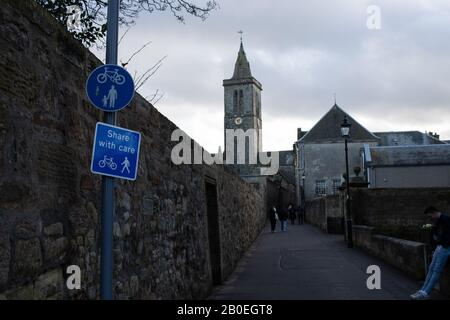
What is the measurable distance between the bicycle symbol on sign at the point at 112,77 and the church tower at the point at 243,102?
75639 millimetres

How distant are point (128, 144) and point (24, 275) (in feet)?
3.90

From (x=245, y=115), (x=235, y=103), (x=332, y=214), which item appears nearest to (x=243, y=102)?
(x=235, y=103)

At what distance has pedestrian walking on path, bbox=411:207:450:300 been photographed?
26.2 ft

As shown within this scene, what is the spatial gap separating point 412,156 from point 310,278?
2526cm

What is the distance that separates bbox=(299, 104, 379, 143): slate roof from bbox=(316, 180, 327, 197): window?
174 inches

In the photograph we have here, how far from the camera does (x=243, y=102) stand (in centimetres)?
8144

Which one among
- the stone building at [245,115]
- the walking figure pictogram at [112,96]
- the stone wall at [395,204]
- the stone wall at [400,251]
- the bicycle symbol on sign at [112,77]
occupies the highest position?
the stone building at [245,115]

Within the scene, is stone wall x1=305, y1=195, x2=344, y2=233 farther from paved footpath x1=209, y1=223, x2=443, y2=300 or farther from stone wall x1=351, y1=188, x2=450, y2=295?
paved footpath x1=209, y1=223, x2=443, y2=300

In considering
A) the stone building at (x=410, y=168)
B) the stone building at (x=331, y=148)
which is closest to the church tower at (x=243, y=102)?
the stone building at (x=331, y=148)

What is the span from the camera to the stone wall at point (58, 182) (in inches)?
130

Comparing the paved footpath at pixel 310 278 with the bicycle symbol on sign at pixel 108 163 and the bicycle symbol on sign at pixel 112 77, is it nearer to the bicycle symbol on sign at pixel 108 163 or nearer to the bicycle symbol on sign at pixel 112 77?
the bicycle symbol on sign at pixel 108 163

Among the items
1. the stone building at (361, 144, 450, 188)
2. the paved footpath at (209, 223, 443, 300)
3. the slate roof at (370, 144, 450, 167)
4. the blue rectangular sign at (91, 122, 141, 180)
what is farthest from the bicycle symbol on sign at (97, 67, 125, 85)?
the slate roof at (370, 144, 450, 167)

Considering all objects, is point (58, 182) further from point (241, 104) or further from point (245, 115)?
point (241, 104)
